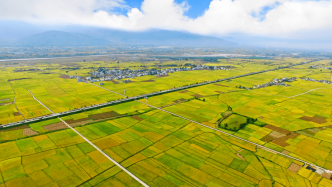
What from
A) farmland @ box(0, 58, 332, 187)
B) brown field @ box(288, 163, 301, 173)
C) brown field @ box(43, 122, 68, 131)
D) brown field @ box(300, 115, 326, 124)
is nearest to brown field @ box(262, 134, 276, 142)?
farmland @ box(0, 58, 332, 187)

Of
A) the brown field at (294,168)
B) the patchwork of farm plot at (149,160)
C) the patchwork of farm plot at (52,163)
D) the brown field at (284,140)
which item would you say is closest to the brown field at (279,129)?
the brown field at (284,140)

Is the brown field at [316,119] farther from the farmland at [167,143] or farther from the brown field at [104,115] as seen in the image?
the brown field at [104,115]

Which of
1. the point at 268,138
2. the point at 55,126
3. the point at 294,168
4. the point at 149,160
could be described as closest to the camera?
the point at 294,168

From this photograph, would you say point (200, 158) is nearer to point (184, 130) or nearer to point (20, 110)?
point (184, 130)

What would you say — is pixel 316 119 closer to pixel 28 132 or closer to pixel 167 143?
pixel 167 143

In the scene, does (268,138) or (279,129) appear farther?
(279,129)

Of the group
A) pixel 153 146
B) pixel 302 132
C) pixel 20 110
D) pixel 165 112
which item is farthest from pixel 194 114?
pixel 20 110

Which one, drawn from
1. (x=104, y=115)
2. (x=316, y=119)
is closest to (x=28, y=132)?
(x=104, y=115)

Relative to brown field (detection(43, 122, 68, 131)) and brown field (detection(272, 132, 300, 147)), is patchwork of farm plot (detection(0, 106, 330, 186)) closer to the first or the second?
brown field (detection(43, 122, 68, 131))

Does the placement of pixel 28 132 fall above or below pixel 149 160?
above
